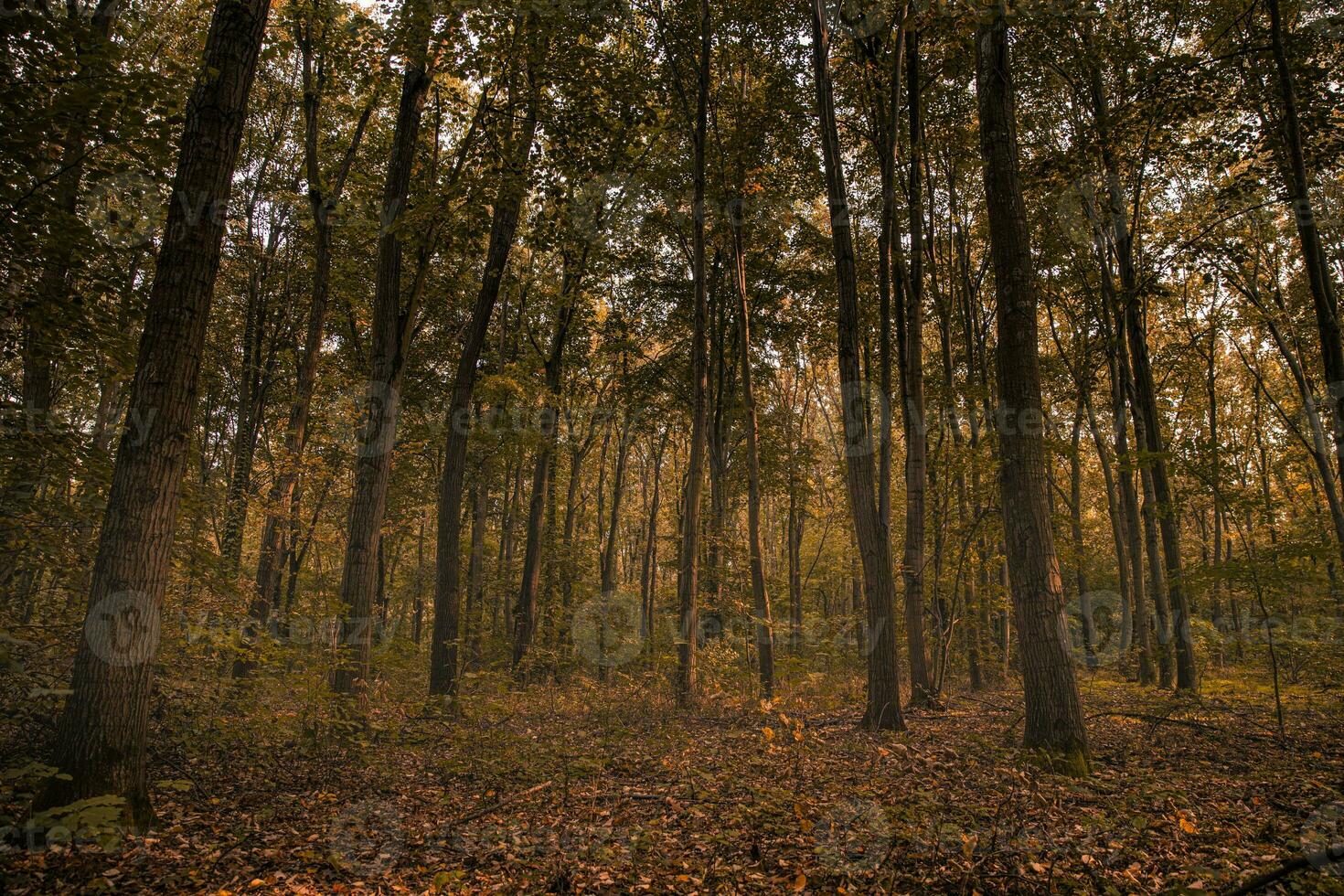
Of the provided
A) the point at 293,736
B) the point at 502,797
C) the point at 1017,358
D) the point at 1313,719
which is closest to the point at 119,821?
the point at 502,797

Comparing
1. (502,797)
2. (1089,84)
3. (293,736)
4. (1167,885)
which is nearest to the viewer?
(1167,885)

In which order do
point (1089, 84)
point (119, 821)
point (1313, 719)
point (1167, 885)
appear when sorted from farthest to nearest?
point (1089, 84), point (1313, 719), point (119, 821), point (1167, 885)

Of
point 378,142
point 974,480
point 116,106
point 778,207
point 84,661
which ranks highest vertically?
point 378,142

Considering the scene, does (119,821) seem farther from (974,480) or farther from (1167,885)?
(974,480)

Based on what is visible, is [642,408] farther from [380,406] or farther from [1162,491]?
[1162,491]

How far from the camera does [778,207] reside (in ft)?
52.8

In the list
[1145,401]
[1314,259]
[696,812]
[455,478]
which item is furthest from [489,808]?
[1145,401]

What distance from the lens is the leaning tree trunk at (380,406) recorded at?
26.4 feet

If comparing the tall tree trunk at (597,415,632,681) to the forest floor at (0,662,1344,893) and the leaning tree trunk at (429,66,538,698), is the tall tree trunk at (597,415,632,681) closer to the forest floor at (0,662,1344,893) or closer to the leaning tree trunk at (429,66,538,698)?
the leaning tree trunk at (429,66,538,698)

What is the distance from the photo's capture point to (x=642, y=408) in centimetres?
2192

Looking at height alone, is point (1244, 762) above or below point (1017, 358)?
below

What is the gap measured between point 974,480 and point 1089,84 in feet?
28.9

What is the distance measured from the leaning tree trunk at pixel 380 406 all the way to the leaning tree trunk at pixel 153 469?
332cm

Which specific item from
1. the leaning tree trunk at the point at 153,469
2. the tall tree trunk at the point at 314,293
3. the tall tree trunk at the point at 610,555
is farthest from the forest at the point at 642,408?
the tall tree trunk at the point at 610,555
